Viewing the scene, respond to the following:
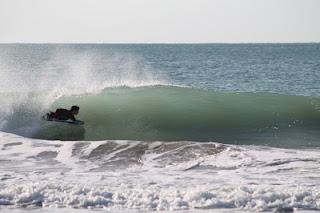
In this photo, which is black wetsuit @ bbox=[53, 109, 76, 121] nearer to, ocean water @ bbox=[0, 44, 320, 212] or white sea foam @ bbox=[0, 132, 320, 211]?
ocean water @ bbox=[0, 44, 320, 212]

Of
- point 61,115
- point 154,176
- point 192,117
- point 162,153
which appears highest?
point 192,117

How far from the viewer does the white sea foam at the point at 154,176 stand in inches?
391

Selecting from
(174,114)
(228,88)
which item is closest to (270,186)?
(174,114)

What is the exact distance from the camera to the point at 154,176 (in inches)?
466

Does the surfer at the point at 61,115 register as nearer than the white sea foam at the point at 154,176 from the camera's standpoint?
No

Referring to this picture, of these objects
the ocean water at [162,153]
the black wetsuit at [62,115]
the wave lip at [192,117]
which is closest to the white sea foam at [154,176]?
the ocean water at [162,153]

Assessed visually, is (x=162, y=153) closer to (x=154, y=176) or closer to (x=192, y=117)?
(x=154, y=176)

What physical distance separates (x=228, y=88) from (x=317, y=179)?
2551 cm

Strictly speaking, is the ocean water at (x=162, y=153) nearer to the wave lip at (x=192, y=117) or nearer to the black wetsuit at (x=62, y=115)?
the wave lip at (x=192, y=117)

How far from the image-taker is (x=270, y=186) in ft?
34.8

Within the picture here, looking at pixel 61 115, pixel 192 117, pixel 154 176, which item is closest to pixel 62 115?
pixel 61 115

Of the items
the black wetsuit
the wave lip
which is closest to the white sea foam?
the black wetsuit

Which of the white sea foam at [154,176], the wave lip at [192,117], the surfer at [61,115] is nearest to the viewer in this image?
the white sea foam at [154,176]

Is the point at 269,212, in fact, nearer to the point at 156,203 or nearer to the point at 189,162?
the point at 156,203
